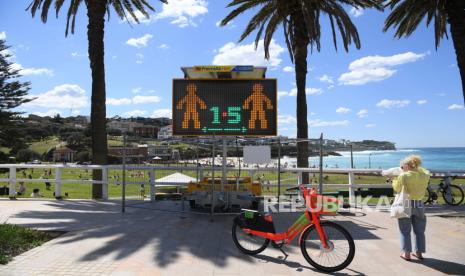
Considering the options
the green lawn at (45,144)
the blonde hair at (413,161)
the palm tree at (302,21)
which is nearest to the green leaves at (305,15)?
the palm tree at (302,21)

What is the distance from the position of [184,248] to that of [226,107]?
4.19 meters

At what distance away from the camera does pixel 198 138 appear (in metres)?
9.77

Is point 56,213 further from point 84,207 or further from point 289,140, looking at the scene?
point 289,140

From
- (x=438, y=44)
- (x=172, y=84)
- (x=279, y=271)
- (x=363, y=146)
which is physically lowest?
(x=279, y=271)

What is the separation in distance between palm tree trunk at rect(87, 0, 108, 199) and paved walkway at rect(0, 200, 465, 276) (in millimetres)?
4875

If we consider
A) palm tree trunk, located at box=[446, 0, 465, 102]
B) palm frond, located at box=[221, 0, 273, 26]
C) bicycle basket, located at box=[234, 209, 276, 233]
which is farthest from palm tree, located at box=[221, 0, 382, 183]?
bicycle basket, located at box=[234, 209, 276, 233]

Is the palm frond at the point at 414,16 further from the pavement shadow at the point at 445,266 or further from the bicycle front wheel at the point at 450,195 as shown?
the pavement shadow at the point at 445,266

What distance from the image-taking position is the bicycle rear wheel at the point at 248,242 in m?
6.68

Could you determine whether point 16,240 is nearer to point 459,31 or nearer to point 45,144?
point 459,31

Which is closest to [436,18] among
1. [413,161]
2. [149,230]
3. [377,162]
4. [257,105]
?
[257,105]

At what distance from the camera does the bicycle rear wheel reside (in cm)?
668

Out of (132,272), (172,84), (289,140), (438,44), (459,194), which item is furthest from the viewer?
(438,44)

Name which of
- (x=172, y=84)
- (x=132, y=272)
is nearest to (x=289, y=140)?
(x=172, y=84)

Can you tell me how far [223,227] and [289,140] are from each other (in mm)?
2476
